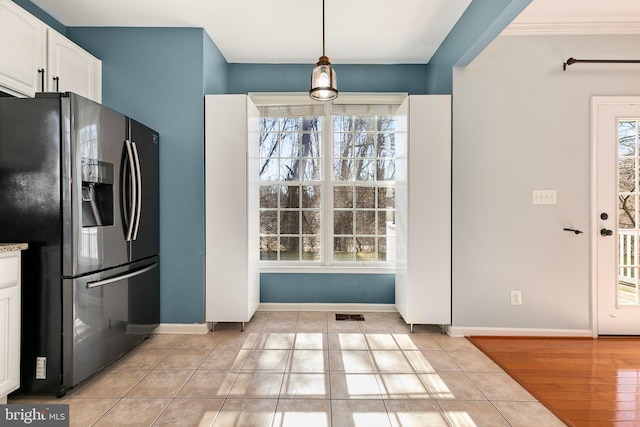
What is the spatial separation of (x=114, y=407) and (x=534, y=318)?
3341mm

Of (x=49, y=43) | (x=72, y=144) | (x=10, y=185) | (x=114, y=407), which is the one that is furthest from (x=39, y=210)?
(x=49, y=43)

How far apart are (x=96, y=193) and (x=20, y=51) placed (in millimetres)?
1117

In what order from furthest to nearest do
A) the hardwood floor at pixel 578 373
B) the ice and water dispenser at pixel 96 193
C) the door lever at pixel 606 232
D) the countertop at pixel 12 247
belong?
the door lever at pixel 606 232, the ice and water dispenser at pixel 96 193, the hardwood floor at pixel 578 373, the countertop at pixel 12 247

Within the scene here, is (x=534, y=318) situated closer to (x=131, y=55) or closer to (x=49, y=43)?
(x=131, y=55)

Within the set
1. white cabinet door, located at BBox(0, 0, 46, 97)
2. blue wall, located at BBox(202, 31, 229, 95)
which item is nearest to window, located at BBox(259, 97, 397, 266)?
blue wall, located at BBox(202, 31, 229, 95)

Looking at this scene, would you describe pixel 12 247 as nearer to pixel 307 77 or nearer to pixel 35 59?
pixel 35 59

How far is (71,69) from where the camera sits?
2736 millimetres

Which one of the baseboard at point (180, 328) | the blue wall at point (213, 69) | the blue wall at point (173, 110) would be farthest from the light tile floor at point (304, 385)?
the blue wall at point (213, 69)

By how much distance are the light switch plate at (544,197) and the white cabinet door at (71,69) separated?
408 cm

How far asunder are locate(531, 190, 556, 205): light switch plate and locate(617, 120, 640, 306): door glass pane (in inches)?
23.1

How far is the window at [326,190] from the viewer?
3.84 meters

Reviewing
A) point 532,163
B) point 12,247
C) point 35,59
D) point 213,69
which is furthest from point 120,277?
point 532,163

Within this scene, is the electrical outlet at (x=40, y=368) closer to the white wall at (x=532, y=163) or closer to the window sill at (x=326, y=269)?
the window sill at (x=326, y=269)

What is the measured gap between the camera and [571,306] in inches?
118
